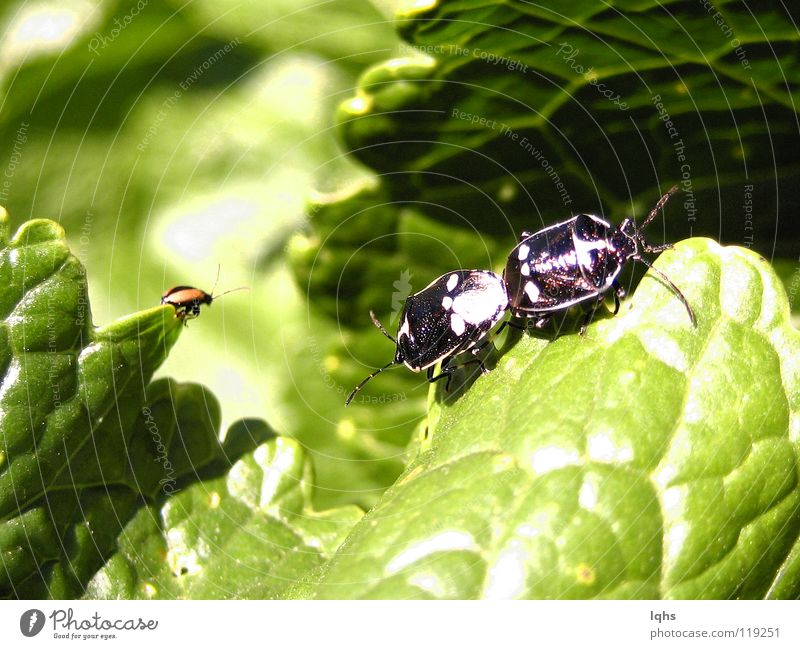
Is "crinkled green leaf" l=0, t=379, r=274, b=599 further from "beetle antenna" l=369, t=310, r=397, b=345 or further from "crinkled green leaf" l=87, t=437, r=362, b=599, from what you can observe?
"beetle antenna" l=369, t=310, r=397, b=345

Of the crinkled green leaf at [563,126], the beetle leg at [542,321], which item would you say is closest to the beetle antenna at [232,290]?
the crinkled green leaf at [563,126]

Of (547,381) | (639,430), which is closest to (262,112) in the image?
(547,381)

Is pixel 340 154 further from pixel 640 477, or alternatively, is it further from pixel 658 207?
pixel 640 477

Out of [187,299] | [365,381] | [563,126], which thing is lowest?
[365,381]

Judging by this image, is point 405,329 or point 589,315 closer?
point 589,315

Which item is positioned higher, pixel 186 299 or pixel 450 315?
pixel 186 299

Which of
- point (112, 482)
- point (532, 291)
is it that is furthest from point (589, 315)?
point (112, 482)

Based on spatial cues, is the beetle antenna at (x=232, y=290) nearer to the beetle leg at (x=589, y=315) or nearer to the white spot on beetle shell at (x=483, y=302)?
the white spot on beetle shell at (x=483, y=302)
